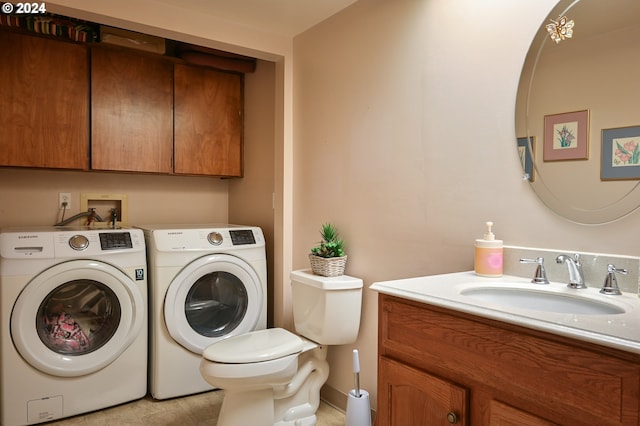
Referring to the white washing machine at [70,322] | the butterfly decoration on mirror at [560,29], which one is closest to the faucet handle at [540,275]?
the butterfly decoration on mirror at [560,29]

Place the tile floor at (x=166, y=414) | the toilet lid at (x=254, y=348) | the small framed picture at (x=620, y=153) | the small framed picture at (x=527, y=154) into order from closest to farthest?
the small framed picture at (x=620, y=153)
the small framed picture at (x=527, y=154)
the toilet lid at (x=254, y=348)
the tile floor at (x=166, y=414)

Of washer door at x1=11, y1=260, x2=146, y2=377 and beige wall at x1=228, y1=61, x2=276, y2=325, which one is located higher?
beige wall at x1=228, y1=61, x2=276, y2=325

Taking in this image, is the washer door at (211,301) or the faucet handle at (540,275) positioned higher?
the faucet handle at (540,275)

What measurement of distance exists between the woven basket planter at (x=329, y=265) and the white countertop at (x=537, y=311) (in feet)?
2.38

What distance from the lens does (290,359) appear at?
1.98 metres

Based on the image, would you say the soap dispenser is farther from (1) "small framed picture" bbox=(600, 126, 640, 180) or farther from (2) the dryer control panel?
(2) the dryer control panel

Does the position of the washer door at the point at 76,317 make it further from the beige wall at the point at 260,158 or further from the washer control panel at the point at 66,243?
the beige wall at the point at 260,158

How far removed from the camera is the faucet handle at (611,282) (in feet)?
3.96

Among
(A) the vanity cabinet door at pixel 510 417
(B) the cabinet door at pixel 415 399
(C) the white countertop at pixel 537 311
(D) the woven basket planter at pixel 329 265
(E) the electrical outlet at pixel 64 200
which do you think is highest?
(E) the electrical outlet at pixel 64 200

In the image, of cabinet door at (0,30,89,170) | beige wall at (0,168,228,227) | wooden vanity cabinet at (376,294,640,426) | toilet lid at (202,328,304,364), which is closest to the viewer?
wooden vanity cabinet at (376,294,640,426)

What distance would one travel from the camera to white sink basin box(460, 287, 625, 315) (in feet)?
3.86

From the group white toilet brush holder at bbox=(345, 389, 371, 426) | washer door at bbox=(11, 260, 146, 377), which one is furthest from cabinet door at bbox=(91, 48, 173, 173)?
white toilet brush holder at bbox=(345, 389, 371, 426)

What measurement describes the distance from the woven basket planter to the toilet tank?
0.10 feet

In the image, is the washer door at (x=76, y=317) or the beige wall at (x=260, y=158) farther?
the beige wall at (x=260, y=158)
